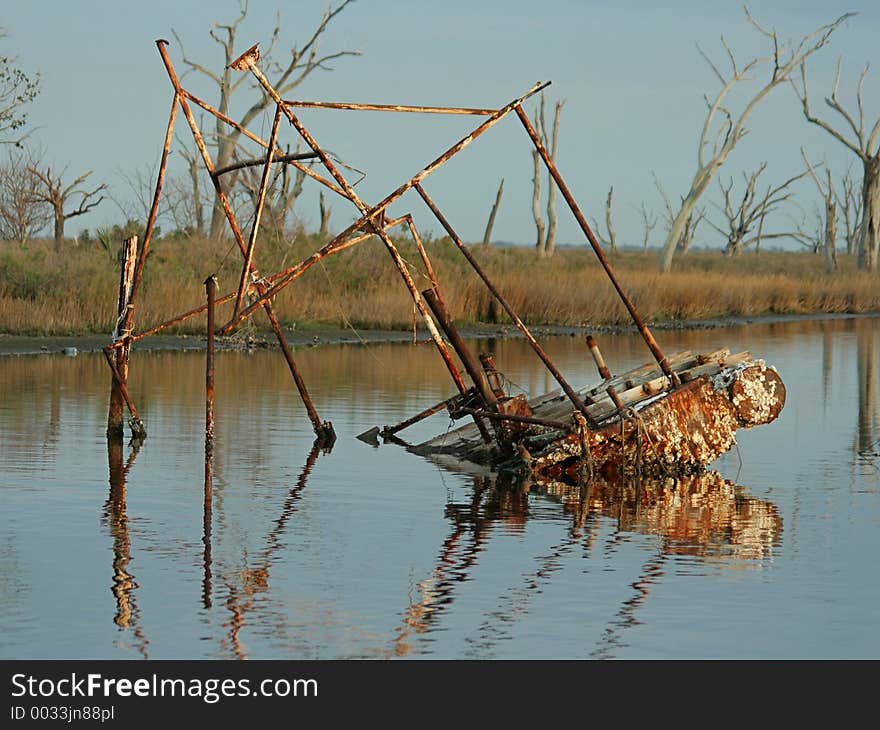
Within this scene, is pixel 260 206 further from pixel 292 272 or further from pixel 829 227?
pixel 829 227

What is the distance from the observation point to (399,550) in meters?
10.4

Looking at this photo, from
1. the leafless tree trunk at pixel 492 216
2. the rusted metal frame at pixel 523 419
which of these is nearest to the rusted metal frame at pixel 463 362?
the rusted metal frame at pixel 523 419

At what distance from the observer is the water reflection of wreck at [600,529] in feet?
28.1

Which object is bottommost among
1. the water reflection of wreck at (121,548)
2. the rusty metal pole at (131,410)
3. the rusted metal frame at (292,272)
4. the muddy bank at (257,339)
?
the water reflection of wreck at (121,548)

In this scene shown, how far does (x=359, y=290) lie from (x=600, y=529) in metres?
25.0

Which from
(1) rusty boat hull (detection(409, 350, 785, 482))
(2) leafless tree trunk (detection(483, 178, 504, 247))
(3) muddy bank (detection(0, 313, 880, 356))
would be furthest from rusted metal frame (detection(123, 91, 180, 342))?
(2) leafless tree trunk (detection(483, 178, 504, 247))

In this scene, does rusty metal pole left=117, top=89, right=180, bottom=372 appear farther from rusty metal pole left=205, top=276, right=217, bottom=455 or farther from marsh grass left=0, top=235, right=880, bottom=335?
marsh grass left=0, top=235, right=880, bottom=335

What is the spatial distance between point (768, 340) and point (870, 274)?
2539 cm

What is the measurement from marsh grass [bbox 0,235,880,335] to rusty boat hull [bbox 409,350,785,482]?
1021 centimetres

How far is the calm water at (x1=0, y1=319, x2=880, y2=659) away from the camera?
Answer: 809 cm

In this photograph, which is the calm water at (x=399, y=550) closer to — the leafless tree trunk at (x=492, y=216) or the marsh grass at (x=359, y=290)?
the marsh grass at (x=359, y=290)

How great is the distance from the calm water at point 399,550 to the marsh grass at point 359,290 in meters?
9.58
